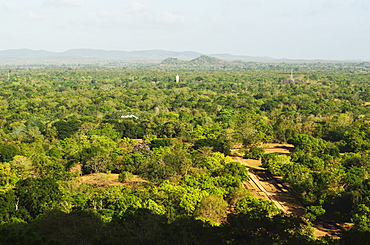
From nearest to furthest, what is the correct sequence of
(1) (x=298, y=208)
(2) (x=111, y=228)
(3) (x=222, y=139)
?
1. (2) (x=111, y=228)
2. (1) (x=298, y=208)
3. (3) (x=222, y=139)

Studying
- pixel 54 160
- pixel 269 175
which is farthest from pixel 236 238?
pixel 54 160

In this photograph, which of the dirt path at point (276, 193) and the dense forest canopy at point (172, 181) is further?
the dirt path at point (276, 193)

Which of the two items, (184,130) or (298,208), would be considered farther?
(184,130)

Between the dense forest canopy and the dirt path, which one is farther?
the dirt path

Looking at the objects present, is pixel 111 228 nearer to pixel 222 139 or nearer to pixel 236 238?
pixel 236 238

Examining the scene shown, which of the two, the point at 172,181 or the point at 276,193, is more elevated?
the point at 172,181

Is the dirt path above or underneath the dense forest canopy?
underneath

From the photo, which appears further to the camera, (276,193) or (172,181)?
(276,193)

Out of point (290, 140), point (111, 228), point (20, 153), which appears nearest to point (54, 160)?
point (20, 153)

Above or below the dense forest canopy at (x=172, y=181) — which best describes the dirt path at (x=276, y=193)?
below

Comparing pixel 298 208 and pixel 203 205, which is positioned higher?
pixel 203 205

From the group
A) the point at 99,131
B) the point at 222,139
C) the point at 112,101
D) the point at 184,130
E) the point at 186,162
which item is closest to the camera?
the point at 186,162
